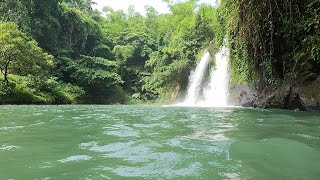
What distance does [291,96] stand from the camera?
33.9 ft

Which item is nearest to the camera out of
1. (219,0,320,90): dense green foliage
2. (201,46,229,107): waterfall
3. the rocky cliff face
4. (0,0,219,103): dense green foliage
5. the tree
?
(219,0,320,90): dense green foliage

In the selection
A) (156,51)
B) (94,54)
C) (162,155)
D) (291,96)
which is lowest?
(162,155)

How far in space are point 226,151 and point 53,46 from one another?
2883cm

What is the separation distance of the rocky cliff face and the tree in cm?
1403

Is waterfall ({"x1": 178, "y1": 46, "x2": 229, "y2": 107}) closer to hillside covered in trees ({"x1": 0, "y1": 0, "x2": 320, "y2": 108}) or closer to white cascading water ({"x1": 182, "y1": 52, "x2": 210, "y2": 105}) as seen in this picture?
white cascading water ({"x1": 182, "y1": 52, "x2": 210, "y2": 105})

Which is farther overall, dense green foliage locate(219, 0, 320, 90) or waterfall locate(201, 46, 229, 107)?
waterfall locate(201, 46, 229, 107)

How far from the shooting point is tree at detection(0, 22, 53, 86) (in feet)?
61.5

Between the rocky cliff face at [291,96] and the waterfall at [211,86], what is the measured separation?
11.9 feet

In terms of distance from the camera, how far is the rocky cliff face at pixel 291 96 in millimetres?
9406

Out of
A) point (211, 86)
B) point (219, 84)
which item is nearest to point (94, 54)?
point (211, 86)

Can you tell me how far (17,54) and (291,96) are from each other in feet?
52.6

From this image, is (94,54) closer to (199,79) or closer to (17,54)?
(17,54)

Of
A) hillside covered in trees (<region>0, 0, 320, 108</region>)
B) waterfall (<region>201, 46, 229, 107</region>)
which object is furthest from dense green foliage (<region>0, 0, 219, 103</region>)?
waterfall (<region>201, 46, 229, 107</region>)

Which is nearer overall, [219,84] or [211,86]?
[219,84]
